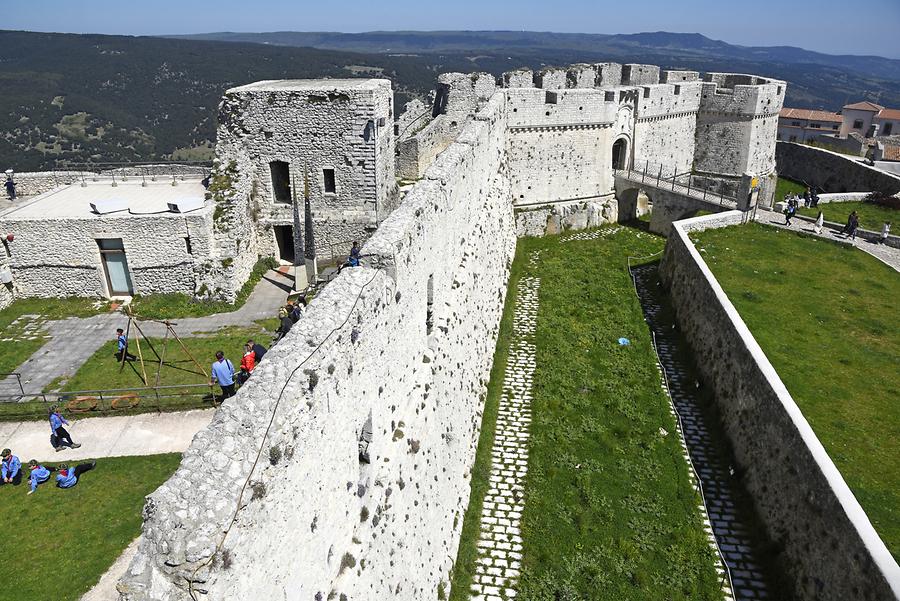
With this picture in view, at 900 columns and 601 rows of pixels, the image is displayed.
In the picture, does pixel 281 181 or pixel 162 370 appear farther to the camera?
pixel 281 181

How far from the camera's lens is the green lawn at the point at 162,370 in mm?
12664

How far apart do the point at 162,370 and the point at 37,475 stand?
395cm

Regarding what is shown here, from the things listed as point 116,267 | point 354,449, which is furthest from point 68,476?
point 116,267

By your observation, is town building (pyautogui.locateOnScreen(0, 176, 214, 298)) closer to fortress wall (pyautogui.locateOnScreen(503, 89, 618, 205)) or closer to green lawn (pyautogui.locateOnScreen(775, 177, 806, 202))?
fortress wall (pyautogui.locateOnScreen(503, 89, 618, 205))

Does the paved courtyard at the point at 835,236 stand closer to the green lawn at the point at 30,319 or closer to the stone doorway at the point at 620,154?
the stone doorway at the point at 620,154

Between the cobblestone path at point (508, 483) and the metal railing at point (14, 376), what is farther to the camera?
the metal railing at point (14, 376)

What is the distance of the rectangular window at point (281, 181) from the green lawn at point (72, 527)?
988cm

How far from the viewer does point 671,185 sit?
89.8 feet

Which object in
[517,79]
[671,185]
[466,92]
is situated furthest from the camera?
[517,79]

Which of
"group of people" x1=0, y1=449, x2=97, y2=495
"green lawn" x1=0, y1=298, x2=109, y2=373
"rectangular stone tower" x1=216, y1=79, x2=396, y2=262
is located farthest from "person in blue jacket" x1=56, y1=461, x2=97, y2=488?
"rectangular stone tower" x1=216, y1=79, x2=396, y2=262

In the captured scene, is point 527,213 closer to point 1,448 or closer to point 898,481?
point 898,481

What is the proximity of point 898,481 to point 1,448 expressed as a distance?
1673 centimetres

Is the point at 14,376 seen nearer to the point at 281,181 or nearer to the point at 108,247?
the point at 108,247

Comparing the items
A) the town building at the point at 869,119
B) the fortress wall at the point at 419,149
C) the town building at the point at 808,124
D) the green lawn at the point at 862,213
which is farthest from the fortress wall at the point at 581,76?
the town building at the point at 808,124
